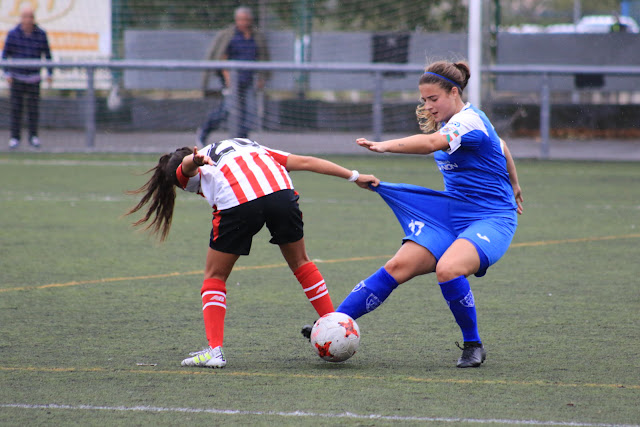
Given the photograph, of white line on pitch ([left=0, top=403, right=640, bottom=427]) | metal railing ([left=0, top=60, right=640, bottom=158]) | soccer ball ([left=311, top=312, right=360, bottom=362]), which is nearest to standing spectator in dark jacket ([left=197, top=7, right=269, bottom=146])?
metal railing ([left=0, top=60, right=640, bottom=158])

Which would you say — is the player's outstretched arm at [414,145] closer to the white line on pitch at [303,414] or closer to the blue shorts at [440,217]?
the blue shorts at [440,217]

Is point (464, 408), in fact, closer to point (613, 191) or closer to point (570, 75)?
point (613, 191)

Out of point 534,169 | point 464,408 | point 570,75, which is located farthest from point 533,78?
point 464,408

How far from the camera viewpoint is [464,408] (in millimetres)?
3875

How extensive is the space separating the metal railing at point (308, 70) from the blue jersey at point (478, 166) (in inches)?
442

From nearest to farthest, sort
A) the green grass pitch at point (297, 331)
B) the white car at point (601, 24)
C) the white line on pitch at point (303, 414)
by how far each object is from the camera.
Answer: the white line on pitch at point (303, 414)
the green grass pitch at point (297, 331)
the white car at point (601, 24)

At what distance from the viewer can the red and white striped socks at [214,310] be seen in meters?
4.64

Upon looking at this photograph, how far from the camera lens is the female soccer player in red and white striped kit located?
464cm

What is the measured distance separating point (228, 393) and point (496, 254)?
→ 1.48 metres

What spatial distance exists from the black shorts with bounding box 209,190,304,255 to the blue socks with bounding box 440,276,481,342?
827 millimetres

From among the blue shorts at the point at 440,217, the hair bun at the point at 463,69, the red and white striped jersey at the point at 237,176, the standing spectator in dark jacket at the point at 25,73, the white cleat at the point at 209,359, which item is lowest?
the white cleat at the point at 209,359

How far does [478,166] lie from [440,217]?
32cm

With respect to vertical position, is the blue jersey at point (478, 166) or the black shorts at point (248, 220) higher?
the blue jersey at point (478, 166)

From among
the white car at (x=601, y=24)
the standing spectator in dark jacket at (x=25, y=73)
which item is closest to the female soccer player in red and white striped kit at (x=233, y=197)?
the standing spectator in dark jacket at (x=25, y=73)
